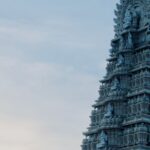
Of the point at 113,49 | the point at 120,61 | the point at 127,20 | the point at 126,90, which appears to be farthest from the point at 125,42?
the point at 126,90

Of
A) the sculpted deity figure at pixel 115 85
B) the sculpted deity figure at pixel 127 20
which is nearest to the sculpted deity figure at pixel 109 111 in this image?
the sculpted deity figure at pixel 115 85

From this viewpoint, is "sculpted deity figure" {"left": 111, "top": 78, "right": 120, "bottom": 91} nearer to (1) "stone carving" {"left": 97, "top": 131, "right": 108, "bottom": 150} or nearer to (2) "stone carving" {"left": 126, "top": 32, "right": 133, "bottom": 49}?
(2) "stone carving" {"left": 126, "top": 32, "right": 133, "bottom": 49}

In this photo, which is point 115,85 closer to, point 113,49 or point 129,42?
point 129,42

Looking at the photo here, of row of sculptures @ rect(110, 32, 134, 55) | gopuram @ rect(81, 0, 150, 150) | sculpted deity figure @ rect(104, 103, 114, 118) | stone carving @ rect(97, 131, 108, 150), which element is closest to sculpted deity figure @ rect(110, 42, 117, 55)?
gopuram @ rect(81, 0, 150, 150)

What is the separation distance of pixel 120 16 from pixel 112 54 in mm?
6622

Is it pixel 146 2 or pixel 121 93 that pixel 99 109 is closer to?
pixel 121 93

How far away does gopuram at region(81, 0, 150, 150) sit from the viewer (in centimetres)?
8506

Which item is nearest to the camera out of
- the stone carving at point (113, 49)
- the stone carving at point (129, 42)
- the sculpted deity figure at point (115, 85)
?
the sculpted deity figure at point (115, 85)

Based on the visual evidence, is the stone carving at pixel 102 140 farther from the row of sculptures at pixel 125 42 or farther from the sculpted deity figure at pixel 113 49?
the sculpted deity figure at pixel 113 49

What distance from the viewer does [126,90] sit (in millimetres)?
90000

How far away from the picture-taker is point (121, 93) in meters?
89.3

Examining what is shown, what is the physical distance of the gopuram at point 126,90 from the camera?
Result: 279 ft

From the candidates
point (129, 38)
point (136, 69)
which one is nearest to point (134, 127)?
point (136, 69)

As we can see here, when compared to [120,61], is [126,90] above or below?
below
